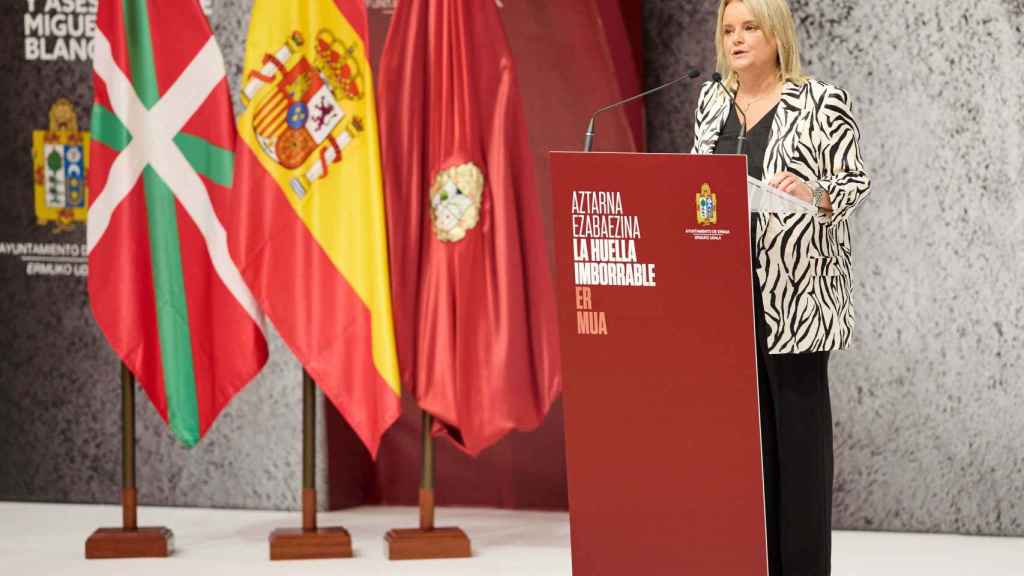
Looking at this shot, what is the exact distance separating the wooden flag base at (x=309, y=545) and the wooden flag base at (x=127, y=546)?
355 millimetres

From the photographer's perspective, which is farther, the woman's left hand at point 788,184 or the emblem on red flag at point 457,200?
the emblem on red flag at point 457,200

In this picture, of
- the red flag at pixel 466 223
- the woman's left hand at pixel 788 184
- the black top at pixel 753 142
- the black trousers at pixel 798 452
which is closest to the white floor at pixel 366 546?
the red flag at pixel 466 223

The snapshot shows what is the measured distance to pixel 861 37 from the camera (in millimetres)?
4719

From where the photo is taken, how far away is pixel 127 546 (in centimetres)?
435

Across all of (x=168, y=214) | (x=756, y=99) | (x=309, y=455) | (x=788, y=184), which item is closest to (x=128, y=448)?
(x=309, y=455)

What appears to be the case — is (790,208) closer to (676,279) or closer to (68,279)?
(676,279)

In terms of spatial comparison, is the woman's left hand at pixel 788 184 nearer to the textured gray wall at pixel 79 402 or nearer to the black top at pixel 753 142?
the black top at pixel 753 142

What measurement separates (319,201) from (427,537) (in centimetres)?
112

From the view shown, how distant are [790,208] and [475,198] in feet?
5.89

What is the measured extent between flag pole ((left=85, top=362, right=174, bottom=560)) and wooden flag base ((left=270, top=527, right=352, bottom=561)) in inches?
14.5

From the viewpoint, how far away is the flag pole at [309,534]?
4285 millimetres

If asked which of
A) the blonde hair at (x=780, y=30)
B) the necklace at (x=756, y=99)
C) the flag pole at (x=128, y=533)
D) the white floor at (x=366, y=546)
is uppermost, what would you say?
the blonde hair at (x=780, y=30)

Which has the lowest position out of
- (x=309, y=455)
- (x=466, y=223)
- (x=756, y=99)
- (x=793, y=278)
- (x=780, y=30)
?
(x=309, y=455)

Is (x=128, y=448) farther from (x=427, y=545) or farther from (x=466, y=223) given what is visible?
(x=466, y=223)
